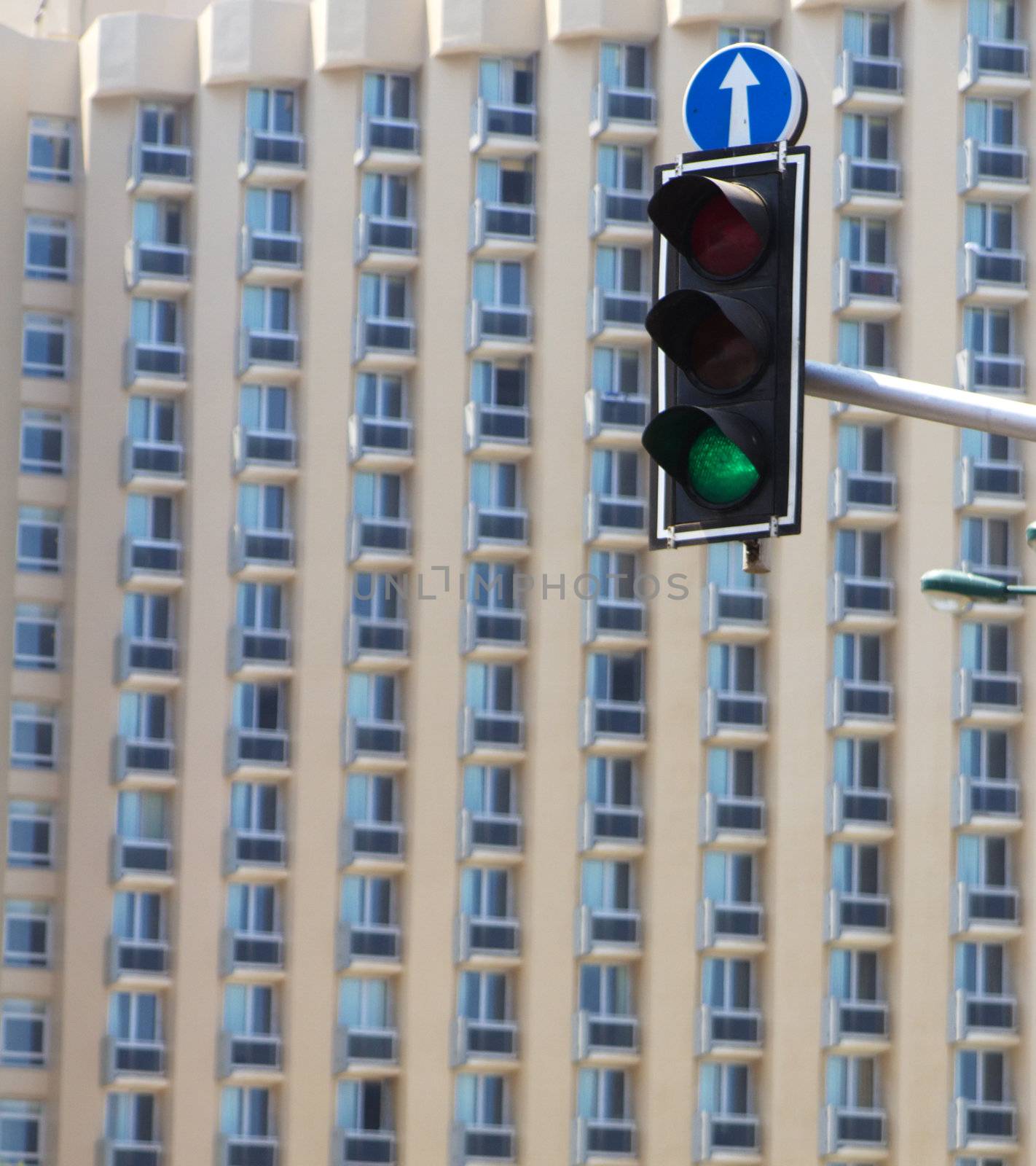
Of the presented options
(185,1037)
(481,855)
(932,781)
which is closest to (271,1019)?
(185,1037)

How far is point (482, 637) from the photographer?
52656 mm

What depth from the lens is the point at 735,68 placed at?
26.2 feet

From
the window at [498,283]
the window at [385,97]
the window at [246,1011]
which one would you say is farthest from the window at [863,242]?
the window at [246,1011]

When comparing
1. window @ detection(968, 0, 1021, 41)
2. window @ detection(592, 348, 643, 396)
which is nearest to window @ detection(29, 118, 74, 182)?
window @ detection(592, 348, 643, 396)

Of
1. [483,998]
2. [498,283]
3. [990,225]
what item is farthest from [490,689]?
[990,225]

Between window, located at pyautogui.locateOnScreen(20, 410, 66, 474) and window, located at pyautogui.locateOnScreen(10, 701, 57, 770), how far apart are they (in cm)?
464

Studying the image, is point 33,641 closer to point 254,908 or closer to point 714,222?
point 254,908

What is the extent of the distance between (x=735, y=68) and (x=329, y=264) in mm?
46250

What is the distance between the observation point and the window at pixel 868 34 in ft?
178

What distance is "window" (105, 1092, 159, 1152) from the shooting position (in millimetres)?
51688

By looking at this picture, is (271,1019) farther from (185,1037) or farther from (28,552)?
(28,552)

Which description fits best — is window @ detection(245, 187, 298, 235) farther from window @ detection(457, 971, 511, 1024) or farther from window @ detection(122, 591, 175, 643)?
window @ detection(457, 971, 511, 1024)

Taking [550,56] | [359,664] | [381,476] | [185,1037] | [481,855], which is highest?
[550,56]

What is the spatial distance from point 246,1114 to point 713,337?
46.1 m
